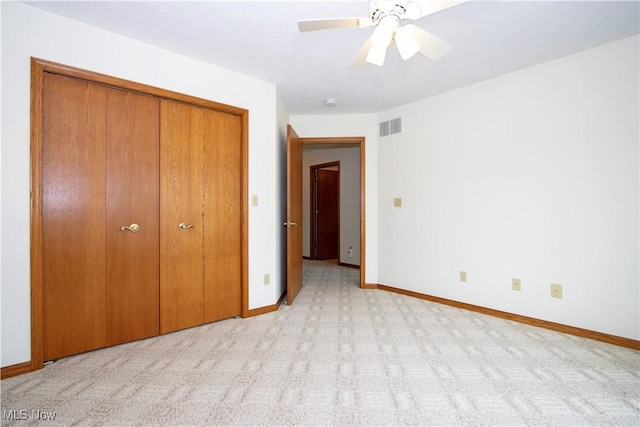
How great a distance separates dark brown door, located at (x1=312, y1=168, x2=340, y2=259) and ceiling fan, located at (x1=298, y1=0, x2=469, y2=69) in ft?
15.4

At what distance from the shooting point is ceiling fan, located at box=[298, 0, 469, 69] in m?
1.48

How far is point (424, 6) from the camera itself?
4.81 feet

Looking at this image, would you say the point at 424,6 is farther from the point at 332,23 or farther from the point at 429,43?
the point at 332,23

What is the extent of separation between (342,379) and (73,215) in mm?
2048

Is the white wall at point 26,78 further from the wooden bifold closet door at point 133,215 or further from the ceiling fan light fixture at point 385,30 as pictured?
the ceiling fan light fixture at point 385,30

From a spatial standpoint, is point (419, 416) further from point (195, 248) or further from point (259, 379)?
point (195, 248)

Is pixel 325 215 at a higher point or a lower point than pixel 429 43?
lower

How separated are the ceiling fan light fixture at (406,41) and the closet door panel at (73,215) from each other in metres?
2.03

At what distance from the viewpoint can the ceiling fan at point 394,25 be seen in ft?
4.85

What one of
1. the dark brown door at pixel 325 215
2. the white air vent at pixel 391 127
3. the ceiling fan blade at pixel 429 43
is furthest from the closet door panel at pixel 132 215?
the dark brown door at pixel 325 215

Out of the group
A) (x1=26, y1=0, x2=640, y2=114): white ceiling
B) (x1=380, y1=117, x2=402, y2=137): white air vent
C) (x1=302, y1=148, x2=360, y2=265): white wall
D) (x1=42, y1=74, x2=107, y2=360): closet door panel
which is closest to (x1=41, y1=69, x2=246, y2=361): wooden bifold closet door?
(x1=42, y1=74, x2=107, y2=360): closet door panel

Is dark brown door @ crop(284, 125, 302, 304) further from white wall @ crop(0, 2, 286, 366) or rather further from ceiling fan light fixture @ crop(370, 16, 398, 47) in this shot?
ceiling fan light fixture @ crop(370, 16, 398, 47)

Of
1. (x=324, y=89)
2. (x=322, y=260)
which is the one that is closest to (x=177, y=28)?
(x=324, y=89)

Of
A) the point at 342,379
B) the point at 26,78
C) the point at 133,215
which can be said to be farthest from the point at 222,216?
the point at 342,379
